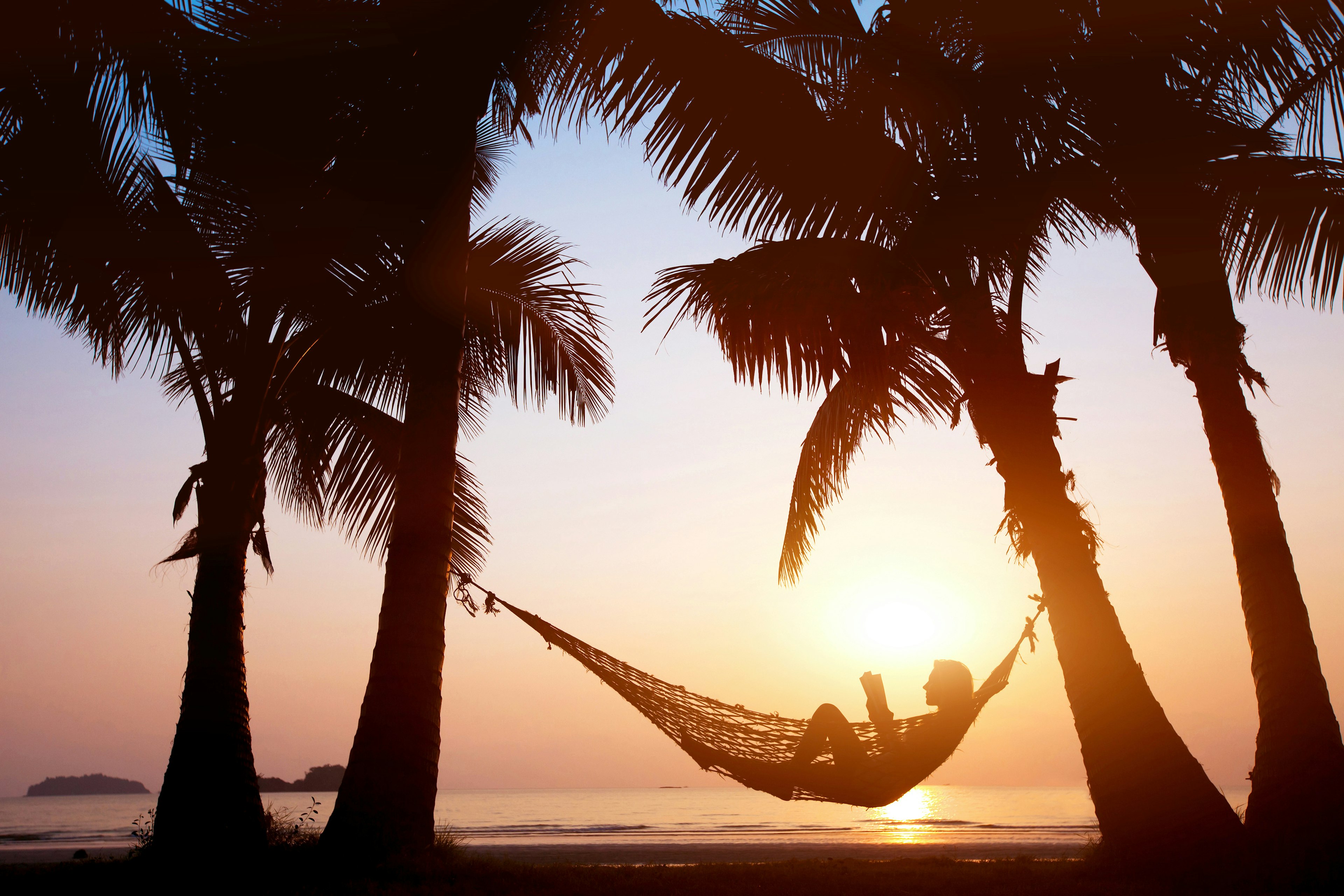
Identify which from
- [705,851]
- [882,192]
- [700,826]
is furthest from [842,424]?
[700,826]

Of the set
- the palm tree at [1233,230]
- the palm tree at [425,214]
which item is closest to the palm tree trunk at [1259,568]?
the palm tree at [1233,230]

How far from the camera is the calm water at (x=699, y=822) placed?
888 inches

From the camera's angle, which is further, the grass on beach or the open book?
the open book

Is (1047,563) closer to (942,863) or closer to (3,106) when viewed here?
(942,863)

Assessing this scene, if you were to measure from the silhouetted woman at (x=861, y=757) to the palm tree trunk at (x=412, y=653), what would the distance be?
5.67 ft

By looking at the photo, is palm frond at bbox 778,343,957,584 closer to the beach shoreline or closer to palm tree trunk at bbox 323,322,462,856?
palm tree trunk at bbox 323,322,462,856

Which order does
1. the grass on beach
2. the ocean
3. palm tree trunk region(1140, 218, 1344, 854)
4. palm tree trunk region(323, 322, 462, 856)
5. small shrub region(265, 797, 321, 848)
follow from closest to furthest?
the grass on beach < palm tree trunk region(1140, 218, 1344, 854) < palm tree trunk region(323, 322, 462, 856) < small shrub region(265, 797, 321, 848) < the ocean

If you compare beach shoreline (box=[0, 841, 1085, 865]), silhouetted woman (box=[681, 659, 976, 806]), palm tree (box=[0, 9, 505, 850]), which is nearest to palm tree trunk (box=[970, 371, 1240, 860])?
silhouetted woman (box=[681, 659, 976, 806])

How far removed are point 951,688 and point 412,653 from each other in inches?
140

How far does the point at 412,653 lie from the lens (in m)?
5.21

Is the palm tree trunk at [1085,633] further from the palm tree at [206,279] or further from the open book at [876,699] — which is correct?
the palm tree at [206,279]

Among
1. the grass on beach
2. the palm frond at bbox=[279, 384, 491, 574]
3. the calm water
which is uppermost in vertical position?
the palm frond at bbox=[279, 384, 491, 574]

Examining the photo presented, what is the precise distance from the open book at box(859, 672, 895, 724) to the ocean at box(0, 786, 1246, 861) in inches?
64.5

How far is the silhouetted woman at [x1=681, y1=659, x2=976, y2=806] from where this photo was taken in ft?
18.5
